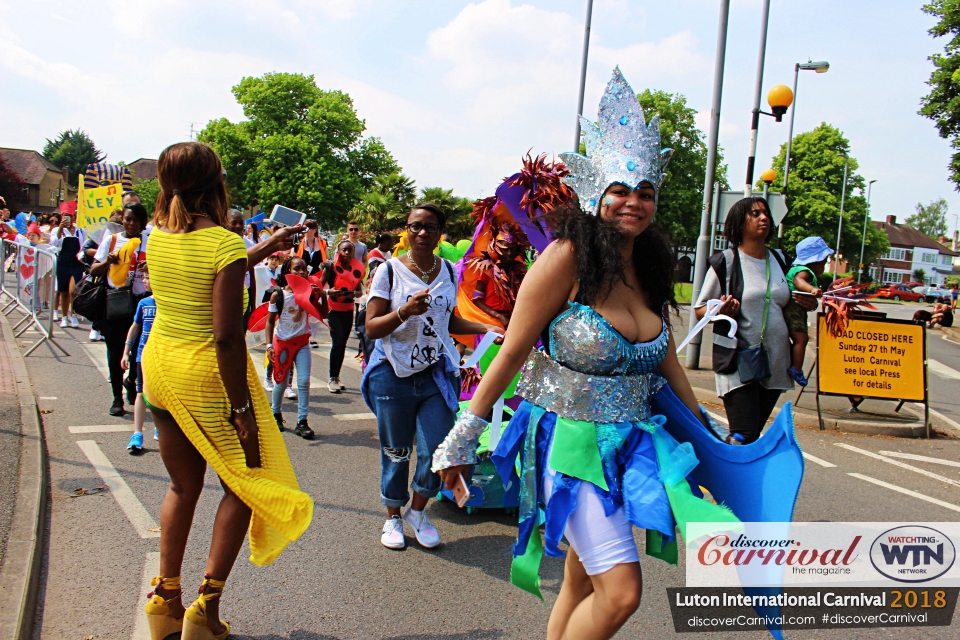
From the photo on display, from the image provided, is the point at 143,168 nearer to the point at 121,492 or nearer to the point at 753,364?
the point at 121,492

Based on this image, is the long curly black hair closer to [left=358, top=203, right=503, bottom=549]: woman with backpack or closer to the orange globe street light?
[left=358, top=203, right=503, bottom=549]: woman with backpack

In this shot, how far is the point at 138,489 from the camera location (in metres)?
4.46

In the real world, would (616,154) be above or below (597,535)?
above

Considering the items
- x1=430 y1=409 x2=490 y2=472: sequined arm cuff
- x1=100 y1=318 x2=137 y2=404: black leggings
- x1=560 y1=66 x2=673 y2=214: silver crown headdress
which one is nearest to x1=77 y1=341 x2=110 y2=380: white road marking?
x1=100 y1=318 x2=137 y2=404: black leggings

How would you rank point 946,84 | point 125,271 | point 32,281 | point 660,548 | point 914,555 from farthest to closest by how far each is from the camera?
point 946,84 < point 32,281 < point 125,271 < point 914,555 < point 660,548

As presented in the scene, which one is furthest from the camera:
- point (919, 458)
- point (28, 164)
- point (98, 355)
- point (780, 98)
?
point (28, 164)

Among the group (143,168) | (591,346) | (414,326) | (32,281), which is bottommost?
(32,281)

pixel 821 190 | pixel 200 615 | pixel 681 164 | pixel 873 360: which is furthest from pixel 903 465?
pixel 821 190

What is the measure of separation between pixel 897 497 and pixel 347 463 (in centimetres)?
419

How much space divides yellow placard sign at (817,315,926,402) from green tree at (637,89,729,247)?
117ft

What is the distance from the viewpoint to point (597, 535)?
204cm

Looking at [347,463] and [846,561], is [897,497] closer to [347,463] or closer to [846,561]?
[846,561]

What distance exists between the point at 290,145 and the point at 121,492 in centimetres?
4116

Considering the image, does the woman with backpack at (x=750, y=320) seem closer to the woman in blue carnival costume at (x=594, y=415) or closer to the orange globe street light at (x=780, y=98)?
the woman in blue carnival costume at (x=594, y=415)
